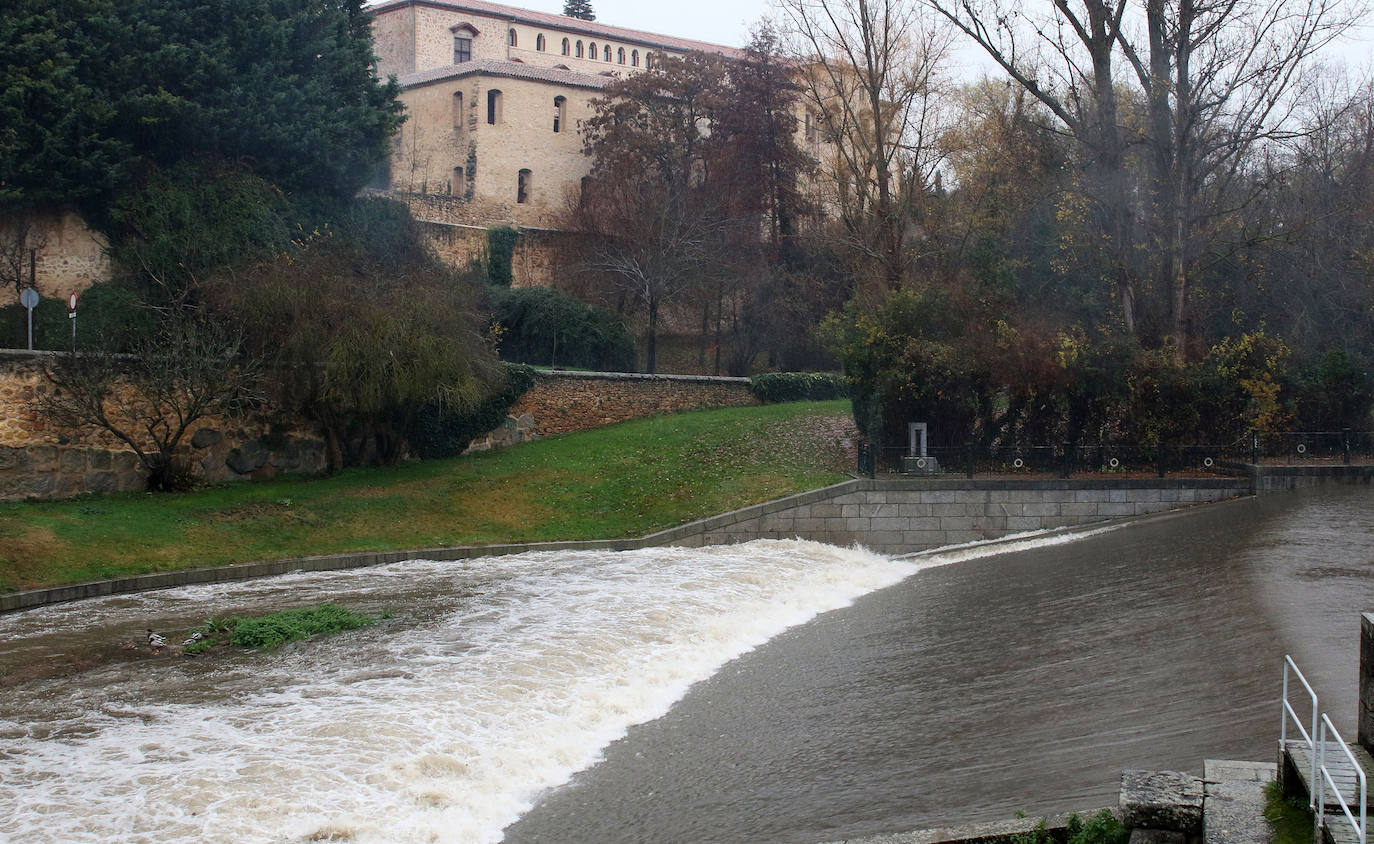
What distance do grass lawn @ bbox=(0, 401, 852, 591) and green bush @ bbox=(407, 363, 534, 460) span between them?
0.51 meters

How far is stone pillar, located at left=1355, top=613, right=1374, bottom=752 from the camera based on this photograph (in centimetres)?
638

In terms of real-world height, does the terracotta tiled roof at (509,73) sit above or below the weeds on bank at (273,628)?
above

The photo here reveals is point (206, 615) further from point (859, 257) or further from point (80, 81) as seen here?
point (859, 257)

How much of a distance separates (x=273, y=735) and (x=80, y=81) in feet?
77.6

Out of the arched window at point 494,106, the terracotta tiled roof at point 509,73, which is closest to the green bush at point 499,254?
the arched window at point 494,106

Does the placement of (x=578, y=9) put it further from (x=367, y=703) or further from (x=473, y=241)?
(x=367, y=703)

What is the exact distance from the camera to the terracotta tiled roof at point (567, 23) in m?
59.4

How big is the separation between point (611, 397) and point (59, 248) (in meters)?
14.3

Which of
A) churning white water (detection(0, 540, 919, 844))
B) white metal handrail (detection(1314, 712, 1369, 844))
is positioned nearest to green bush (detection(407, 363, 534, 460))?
churning white water (detection(0, 540, 919, 844))

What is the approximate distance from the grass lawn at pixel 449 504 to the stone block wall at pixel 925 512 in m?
0.80

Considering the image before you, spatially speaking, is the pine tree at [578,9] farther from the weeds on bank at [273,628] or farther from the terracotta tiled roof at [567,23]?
the weeds on bank at [273,628]

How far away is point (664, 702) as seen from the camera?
11.2 m

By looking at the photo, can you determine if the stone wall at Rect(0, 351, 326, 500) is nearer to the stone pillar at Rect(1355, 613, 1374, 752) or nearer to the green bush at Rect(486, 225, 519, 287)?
the green bush at Rect(486, 225, 519, 287)

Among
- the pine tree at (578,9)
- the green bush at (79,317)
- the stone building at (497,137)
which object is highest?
the pine tree at (578,9)
